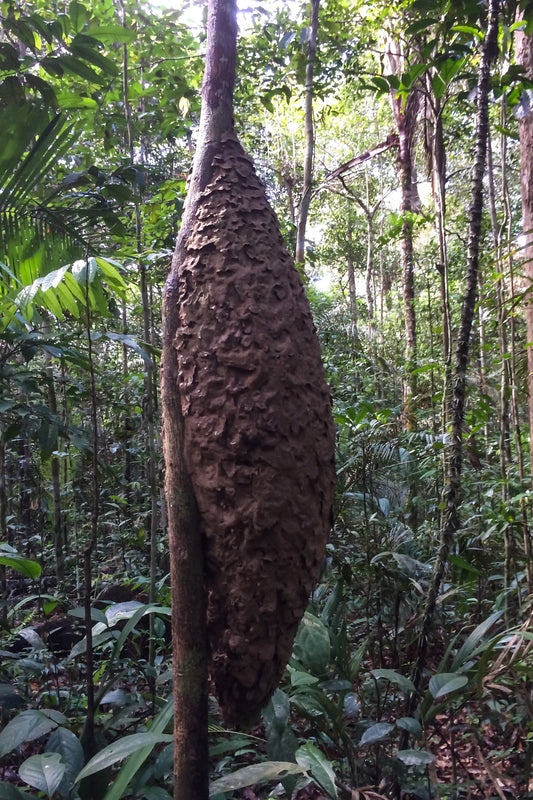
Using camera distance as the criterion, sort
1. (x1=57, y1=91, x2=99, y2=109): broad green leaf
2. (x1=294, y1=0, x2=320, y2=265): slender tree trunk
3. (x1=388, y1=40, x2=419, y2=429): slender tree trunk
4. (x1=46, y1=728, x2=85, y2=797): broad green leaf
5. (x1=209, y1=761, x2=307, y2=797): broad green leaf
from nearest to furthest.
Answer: (x1=209, y1=761, x2=307, y2=797): broad green leaf
(x1=46, y1=728, x2=85, y2=797): broad green leaf
(x1=57, y1=91, x2=99, y2=109): broad green leaf
(x1=294, y1=0, x2=320, y2=265): slender tree trunk
(x1=388, y1=40, x2=419, y2=429): slender tree trunk

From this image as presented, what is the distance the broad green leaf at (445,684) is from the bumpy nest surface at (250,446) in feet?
2.99

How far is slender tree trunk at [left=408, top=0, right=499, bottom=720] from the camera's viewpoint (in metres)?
1.74

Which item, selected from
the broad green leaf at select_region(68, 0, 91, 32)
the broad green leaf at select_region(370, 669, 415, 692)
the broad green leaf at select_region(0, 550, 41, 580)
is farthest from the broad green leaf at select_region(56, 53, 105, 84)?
the broad green leaf at select_region(370, 669, 415, 692)

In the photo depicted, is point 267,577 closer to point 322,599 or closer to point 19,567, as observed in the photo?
point 19,567

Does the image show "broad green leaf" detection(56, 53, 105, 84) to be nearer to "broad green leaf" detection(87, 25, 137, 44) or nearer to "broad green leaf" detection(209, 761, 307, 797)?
"broad green leaf" detection(87, 25, 137, 44)

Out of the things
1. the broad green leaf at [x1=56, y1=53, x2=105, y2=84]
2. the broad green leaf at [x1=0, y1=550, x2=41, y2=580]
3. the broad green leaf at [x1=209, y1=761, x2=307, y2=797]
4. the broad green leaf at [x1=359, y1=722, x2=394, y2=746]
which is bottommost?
the broad green leaf at [x1=359, y1=722, x2=394, y2=746]

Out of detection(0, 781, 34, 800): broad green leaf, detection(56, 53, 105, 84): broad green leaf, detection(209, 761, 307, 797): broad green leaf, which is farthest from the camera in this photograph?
detection(56, 53, 105, 84): broad green leaf

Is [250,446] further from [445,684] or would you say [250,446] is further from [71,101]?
[71,101]

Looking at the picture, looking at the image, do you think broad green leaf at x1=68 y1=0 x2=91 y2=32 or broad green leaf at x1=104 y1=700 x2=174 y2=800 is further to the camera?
broad green leaf at x1=68 y1=0 x2=91 y2=32

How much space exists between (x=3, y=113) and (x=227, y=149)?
1.27 meters

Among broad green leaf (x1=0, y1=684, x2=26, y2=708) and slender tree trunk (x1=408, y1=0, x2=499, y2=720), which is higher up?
slender tree trunk (x1=408, y1=0, x2=499, y2=720)

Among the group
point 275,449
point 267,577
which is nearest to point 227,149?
point 275,449

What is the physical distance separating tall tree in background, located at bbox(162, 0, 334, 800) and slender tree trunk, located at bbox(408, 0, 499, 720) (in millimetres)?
893

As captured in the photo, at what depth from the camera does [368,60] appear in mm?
8156
